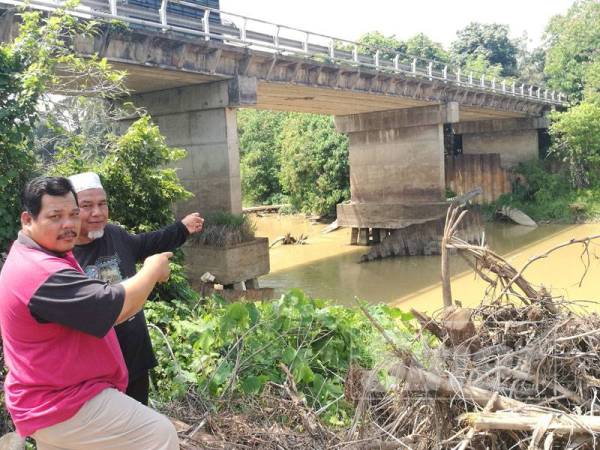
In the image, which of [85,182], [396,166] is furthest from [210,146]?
[396,166]

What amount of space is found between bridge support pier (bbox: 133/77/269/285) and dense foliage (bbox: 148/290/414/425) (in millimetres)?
9273

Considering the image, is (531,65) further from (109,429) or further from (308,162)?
(109,429)

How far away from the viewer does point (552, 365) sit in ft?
10.9

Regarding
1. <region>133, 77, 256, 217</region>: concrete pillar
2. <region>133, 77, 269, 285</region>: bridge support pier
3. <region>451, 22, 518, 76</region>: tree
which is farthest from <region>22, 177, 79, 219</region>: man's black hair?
<region>451, 22, 518, 76</region>: tree

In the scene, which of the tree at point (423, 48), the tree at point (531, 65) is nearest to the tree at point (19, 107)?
the tree at point (423, 48)

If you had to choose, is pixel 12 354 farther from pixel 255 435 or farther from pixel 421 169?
pixel 421 169

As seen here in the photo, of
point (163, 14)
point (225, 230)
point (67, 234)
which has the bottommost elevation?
point (225, 230)

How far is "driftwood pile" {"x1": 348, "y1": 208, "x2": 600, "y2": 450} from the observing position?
2.95m

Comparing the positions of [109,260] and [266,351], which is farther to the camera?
[266,351]

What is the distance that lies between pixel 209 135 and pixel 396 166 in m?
13.1

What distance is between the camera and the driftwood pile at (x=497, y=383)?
2.95m

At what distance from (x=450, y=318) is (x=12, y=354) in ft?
8.31

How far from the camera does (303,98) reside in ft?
72.0

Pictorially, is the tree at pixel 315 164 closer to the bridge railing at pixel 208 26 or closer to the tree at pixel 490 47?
the bridge railing at pixel 208 26
